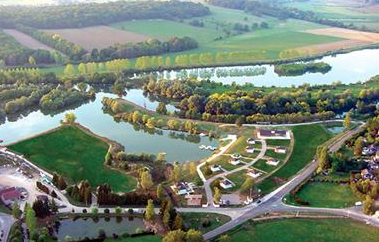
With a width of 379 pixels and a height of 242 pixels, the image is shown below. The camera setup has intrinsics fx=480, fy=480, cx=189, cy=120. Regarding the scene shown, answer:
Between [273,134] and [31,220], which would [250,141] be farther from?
[31,220]

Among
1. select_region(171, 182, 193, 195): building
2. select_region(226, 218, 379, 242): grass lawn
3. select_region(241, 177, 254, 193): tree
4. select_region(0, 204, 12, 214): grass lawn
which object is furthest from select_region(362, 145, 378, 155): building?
select_region(0, 204, 12, 214): grass lawn

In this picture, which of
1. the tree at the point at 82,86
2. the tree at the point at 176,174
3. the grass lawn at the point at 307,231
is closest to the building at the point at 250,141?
the tree at the point at 176,174

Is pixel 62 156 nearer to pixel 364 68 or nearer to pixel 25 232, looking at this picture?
pixel 25 232

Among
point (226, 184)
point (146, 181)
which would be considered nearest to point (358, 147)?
point (226, 184)

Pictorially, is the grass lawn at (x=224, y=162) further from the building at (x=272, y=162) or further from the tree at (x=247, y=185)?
the tree at (x=247, y=185)

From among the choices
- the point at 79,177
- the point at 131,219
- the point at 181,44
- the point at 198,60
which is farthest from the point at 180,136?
the point at 181,44

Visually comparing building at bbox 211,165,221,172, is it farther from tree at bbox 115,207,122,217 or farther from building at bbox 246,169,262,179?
tree at bbox 115,207,122,217

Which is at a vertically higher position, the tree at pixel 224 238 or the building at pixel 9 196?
the tree at pixel 224 238
